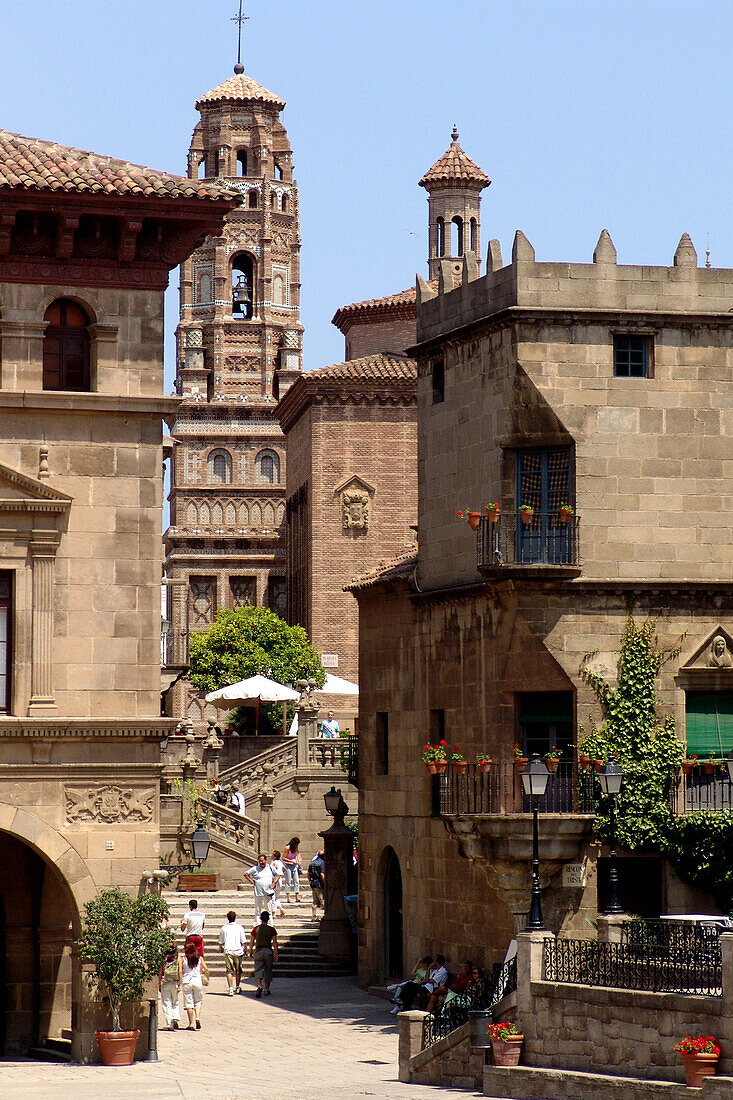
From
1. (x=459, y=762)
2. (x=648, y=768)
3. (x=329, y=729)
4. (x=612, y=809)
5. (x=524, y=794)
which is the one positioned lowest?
(x=612, y=809)

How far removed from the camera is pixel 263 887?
4431 cm

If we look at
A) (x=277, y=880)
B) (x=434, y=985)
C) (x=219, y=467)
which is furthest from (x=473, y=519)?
(x=219, y=467)

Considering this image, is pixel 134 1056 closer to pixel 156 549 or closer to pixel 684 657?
pixel 156 549

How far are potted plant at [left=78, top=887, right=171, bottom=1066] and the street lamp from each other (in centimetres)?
715

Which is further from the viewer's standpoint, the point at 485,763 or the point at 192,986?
the point at 485,763

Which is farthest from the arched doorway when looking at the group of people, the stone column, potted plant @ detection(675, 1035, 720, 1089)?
potted plant @ detection(675, 1035, 720, 1089)

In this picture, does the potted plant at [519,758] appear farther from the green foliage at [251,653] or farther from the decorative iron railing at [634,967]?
the green foliage at [251,653]

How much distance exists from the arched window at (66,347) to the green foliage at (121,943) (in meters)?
7.79

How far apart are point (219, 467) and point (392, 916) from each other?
2174 inches

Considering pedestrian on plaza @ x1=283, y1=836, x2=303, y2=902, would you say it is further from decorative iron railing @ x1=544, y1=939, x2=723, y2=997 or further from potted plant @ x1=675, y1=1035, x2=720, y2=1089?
potted plant @ x1=675, y1=1035, x2=720, y2=1089

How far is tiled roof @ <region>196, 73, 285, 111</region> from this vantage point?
98787 mm

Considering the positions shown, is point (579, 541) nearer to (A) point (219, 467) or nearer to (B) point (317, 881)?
(B) point (317, 881)

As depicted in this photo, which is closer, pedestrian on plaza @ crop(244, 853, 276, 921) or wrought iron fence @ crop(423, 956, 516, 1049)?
wrought iron fence @ crop(423, 956, 516, 1049)

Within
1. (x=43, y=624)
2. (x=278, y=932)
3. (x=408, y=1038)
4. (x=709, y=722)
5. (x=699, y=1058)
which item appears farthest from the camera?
(x=278, y=932)
